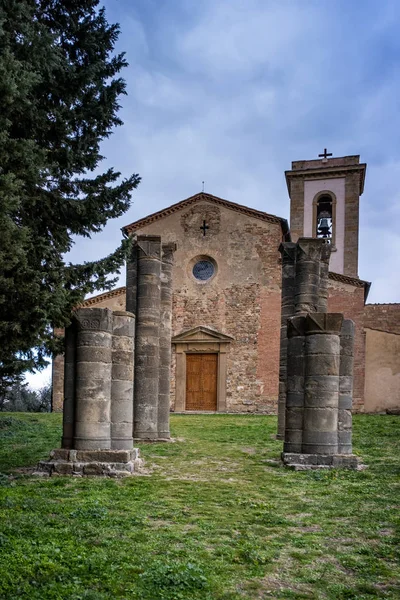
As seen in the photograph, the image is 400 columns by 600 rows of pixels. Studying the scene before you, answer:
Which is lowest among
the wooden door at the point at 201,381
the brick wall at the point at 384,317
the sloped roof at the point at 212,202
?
the wooden door at the point at 201,381

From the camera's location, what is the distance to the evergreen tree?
21.5 ft

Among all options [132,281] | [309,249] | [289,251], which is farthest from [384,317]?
[132,281]

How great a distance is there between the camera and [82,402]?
27.2ft

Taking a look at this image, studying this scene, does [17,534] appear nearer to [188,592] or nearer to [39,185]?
[188,592]

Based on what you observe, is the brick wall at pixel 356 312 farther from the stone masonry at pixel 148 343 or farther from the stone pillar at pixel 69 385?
the stone pillar at pixel 69 385

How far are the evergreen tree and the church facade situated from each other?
56.5 ft

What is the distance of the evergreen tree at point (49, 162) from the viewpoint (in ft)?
21.5

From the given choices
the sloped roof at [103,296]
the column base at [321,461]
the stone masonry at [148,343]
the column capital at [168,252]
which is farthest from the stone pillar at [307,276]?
the sloped roof at [103,296]

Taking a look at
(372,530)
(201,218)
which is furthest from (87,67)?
(201,218)

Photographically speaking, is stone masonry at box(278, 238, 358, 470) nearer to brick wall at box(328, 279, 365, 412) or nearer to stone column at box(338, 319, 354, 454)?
stone column at box(338, 319, 354, 454)

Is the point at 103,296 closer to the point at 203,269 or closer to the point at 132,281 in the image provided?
the point at 203,269

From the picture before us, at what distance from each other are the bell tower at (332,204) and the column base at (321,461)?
2182 centimetres

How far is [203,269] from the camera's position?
26.8 m

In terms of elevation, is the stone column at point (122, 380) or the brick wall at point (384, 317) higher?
the brick wall at point (384, 317)
